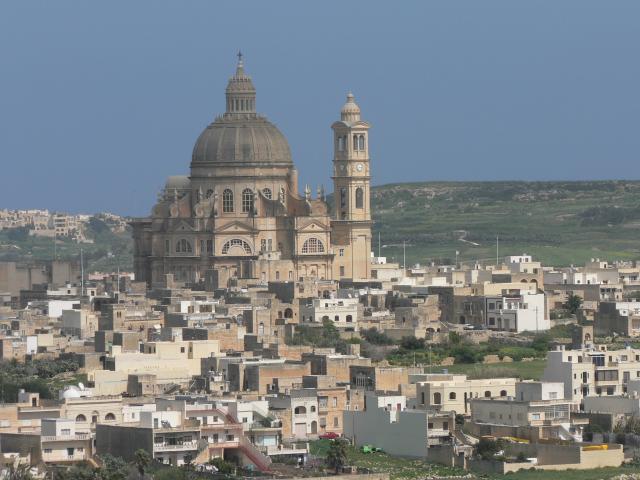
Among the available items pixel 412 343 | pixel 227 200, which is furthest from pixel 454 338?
pixel 227 200

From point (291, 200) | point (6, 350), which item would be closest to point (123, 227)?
point (291, 200)

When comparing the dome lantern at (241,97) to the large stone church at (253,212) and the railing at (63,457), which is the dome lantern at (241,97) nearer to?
the large stone church at (253,212)

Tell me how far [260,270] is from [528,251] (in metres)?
42.8

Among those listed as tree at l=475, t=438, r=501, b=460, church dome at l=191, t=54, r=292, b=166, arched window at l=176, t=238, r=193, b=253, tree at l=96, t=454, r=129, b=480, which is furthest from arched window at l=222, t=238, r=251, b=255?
A: tree at l=96, t=454, r=129, b=480

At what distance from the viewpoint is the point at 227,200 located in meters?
117

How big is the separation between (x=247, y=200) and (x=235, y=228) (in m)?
2.06

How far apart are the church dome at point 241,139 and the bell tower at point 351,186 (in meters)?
2.14

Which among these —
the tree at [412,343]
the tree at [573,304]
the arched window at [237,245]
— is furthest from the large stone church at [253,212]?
the tree at [412,343]

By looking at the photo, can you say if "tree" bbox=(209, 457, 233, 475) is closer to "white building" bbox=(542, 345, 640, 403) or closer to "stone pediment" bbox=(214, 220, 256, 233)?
"white building" bbox=(542, 345, 640, 403)

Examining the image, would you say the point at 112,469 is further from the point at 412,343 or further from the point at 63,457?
the point at 412,343

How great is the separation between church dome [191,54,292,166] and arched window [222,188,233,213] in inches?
43.4

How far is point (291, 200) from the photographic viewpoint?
118 meters

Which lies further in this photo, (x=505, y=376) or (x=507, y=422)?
(x=505, y=376)

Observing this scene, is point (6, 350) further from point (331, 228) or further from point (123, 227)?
point (123, 227)
